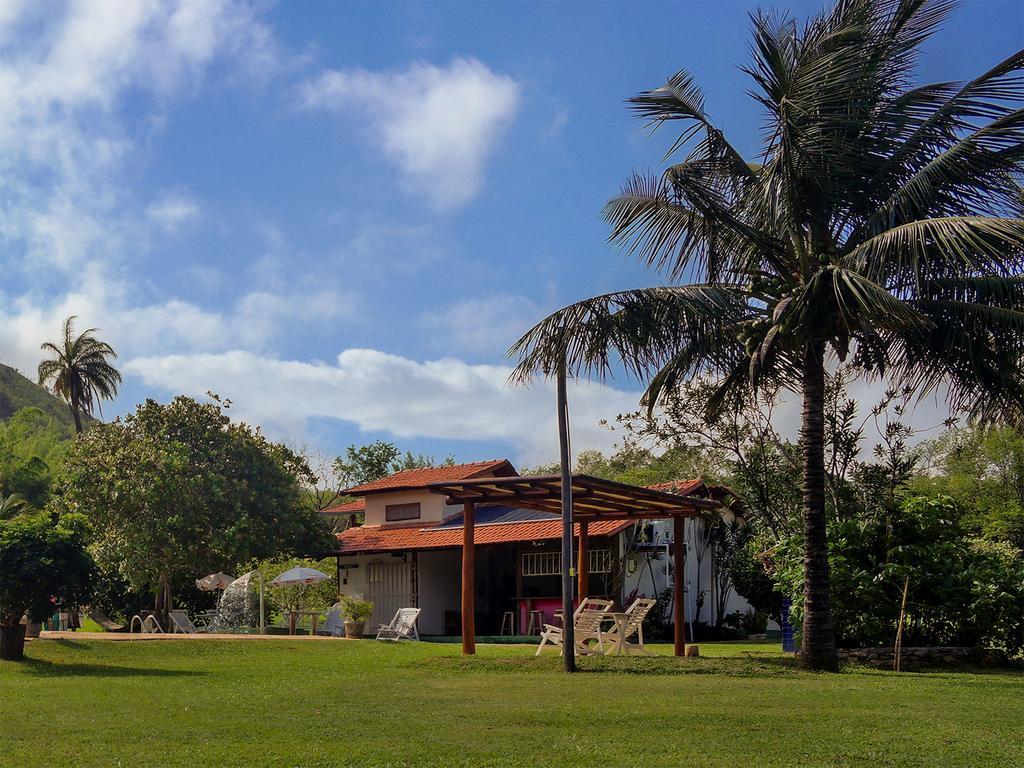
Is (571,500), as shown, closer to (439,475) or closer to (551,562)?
(551,562)

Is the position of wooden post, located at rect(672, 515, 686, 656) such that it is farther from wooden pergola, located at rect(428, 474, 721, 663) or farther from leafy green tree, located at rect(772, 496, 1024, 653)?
leafy green tree, located at rect(772, 496, 1024, 653)

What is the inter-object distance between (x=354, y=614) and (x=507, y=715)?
14.6m

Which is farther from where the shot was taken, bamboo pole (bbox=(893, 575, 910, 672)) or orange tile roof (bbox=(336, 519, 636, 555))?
orange tile roof (bbox=(336, 519, 636, 555))

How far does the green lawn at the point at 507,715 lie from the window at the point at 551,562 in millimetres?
12011

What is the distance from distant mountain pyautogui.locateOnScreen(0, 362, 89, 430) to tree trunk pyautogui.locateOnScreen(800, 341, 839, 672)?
83.0 m

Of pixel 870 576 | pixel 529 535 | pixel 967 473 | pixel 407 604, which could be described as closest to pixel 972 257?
pixel 870 576

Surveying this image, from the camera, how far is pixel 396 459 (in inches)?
2448

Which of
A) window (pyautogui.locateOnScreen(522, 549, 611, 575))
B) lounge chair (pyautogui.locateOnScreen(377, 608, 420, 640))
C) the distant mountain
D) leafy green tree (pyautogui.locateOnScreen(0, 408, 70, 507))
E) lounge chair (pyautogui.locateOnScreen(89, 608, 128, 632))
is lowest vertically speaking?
lounge chair (pyautogui.locateOnScreen(89, 608, 128, 632))

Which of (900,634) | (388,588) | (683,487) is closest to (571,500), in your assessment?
(900,634)

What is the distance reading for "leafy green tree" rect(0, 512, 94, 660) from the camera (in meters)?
14.9

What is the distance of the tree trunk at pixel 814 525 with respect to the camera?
48.6ft

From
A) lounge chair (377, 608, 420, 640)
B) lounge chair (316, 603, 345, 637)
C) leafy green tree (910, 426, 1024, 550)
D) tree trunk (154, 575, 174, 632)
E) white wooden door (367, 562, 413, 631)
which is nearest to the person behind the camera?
lounge chair (377, 608, 420, 640)

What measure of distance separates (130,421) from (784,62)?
21.4 m

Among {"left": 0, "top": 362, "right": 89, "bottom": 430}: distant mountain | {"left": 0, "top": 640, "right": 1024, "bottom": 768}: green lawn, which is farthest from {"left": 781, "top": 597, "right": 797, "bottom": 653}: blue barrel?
{"left": 0, "top": 362, "right": 89, "bottom": 430}: distant mountain
